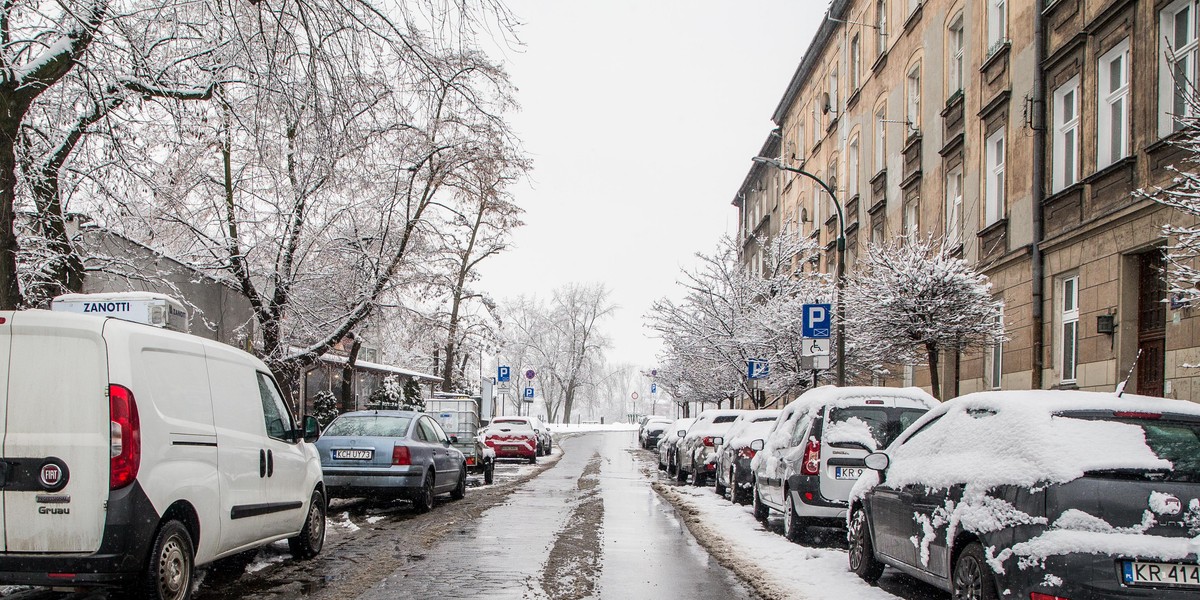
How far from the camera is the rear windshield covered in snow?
5.61 meters

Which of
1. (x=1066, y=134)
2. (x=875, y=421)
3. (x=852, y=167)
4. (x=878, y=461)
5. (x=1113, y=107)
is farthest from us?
(x=852, y=167)

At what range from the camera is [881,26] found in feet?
103

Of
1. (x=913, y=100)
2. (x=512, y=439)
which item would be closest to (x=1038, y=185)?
(x=913, y=100)

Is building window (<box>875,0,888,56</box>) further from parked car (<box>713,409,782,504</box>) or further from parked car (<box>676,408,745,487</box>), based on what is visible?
parked car (<box>713,409,782,504</box>)

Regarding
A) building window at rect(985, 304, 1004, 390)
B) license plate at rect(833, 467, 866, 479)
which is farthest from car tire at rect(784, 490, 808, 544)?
building window at rect(985, 304, 1004, 390)

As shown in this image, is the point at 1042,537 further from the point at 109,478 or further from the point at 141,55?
the point at 141,55

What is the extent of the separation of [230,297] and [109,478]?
1792cm

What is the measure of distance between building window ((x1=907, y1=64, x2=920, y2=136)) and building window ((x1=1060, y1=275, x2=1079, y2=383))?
378 inches

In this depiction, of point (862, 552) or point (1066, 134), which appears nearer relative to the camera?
point (862, 552)

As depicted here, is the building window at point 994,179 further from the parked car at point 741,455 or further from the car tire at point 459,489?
the car tire at point 459,489

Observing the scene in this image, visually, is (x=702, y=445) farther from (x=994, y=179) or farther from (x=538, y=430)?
(x=538, y=430)

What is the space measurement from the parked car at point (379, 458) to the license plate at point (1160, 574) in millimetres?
10019

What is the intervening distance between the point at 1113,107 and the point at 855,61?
757 inches

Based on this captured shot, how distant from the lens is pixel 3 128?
354 inches
